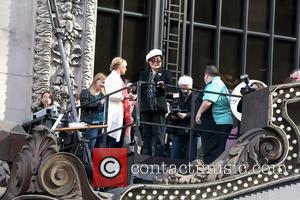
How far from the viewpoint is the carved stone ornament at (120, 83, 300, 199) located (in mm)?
14977

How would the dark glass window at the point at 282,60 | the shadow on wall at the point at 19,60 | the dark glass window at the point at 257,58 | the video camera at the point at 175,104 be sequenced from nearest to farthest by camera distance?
the video camera at the point at 175,104, the shadow on wall at the point at 19,60, the dark glass window at the point at 257,58, the dark glass window at the point at 282,60

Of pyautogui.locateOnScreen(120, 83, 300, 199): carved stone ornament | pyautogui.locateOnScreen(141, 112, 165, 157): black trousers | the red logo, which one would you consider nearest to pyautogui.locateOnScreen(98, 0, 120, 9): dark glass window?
pyautogui.locateOnScreen(141, 112, 165, 157): black trousers

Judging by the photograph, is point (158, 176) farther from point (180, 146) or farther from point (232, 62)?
point (232, 62)

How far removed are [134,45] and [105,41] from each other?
0.63 meters

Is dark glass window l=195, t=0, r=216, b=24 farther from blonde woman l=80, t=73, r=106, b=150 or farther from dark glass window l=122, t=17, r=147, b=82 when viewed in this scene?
blonde woman l=80, t=73, r=106, b=150

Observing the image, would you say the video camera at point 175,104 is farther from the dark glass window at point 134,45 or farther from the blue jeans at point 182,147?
the dark glass window at point 134,45

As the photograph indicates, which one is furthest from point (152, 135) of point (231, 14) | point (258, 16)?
point (258, 16)

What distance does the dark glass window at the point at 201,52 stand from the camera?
2181 cm

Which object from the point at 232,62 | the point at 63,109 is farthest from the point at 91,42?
the point at 232,62

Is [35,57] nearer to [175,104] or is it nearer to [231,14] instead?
[175,104]

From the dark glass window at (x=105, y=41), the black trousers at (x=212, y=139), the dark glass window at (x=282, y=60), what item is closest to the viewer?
the black trousers at (x=212, y=139)

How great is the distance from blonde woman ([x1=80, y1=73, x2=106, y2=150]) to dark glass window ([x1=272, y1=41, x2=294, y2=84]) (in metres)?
6.16

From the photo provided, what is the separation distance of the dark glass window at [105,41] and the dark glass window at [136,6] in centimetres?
36

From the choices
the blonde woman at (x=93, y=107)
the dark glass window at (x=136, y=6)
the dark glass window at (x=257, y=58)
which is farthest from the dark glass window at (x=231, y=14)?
the blonde woman at (x=93, y=107)
